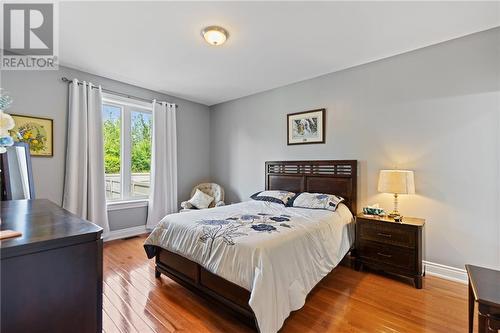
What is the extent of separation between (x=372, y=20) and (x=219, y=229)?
245 centimetres

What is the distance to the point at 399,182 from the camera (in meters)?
2.58

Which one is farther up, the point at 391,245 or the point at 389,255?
the point at 391,245

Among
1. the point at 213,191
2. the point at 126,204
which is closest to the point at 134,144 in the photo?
the point at 126,204

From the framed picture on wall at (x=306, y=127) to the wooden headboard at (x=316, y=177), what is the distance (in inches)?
14.3

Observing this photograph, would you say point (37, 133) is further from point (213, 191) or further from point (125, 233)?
point (213, 191)

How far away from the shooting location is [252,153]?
4.52 meters

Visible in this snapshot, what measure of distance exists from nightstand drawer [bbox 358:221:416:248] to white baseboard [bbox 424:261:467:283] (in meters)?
0.54

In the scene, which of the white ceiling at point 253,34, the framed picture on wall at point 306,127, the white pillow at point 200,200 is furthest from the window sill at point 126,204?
the framed picture on wall at point 306,127

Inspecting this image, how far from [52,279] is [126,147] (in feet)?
12.0

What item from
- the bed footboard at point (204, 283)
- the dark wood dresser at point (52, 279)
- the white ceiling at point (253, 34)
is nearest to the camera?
the dark wood dresser at point (52, 279)

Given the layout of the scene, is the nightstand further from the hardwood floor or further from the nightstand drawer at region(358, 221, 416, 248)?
the hardwood floor

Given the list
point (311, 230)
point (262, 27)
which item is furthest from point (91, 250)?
point (262, 27)

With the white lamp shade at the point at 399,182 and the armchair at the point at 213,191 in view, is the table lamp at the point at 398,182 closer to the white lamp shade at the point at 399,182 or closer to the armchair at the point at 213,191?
the white lamp shade at the point at 399,182

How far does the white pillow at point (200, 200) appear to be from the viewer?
4.30 m
